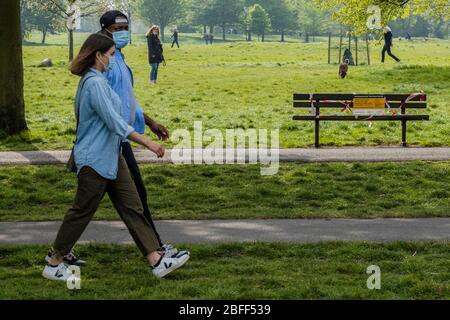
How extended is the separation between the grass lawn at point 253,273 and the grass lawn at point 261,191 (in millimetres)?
1902

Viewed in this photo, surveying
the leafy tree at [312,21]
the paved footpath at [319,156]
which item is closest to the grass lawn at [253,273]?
the paved footpath at [319,156]

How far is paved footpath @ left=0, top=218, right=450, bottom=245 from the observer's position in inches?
349

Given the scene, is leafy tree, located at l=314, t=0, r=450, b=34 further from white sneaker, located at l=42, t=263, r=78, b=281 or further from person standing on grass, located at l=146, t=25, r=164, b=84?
white sneaker, located at l=42, t=263, r=78, b=281

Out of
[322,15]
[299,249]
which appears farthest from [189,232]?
[322,15]

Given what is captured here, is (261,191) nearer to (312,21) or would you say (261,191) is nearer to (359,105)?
(359,105)

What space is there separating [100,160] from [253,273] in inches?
57.4

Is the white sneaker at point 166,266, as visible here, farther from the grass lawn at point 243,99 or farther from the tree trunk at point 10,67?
the tree trunk at point 10,67

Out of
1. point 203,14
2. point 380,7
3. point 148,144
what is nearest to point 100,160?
point 148,144

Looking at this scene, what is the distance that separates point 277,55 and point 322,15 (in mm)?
93828

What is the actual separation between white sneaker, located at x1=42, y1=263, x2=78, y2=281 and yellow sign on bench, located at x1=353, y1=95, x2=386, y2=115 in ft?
30.9

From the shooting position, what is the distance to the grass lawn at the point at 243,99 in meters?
17.3

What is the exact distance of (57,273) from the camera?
7.29 m

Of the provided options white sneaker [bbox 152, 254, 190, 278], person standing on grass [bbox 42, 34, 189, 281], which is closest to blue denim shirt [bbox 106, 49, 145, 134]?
person standing on grass [bbox 42, 34, 189, 281]
